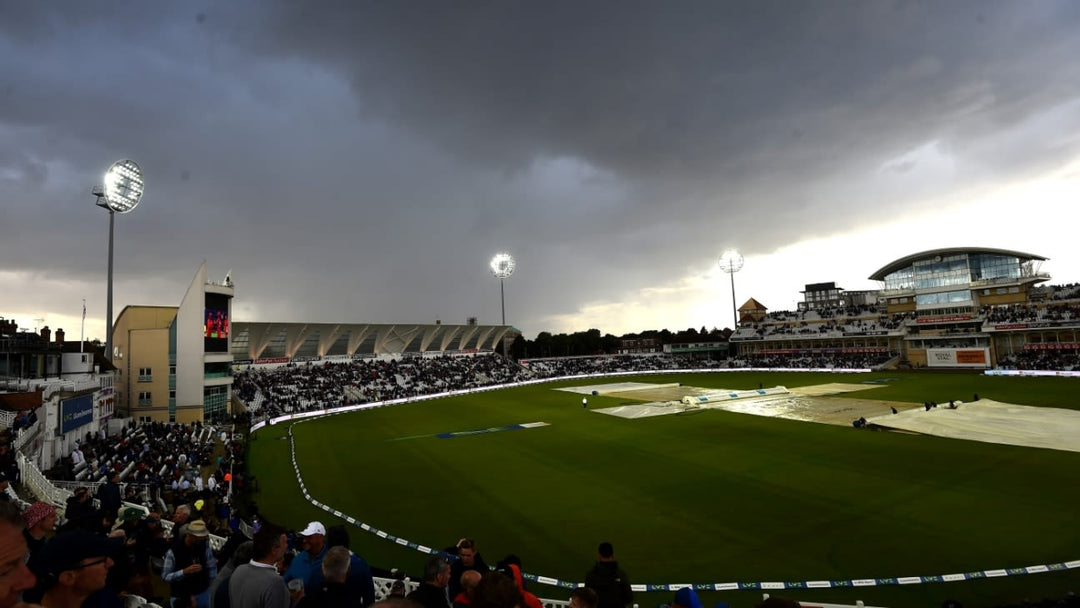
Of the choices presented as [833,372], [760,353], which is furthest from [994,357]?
[760,353]

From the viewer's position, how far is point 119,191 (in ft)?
108

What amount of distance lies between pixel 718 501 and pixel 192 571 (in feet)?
50.9

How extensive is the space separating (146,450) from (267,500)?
9.74 metres

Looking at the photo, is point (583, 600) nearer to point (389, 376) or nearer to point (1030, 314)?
point (389, 376)

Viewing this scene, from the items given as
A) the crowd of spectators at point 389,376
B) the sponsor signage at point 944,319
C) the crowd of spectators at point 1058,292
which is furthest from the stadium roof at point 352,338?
the crowd of spectators at point 1058,292

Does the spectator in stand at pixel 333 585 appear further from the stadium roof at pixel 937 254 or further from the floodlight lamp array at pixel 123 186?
the stadium roof at pixel 937 254

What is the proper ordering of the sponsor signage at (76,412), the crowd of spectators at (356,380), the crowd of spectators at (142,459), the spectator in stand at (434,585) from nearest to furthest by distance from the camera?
1. the spectator in stand at (434,585)
2. the crowd of spectators at (142,459)
3. the sponsor signage at (76,412)
4. the crowd of spectators at (356,380)

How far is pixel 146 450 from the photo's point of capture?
24.4 metres

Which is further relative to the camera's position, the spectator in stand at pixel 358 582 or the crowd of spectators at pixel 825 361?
the crowd of spectators at pixel 825 361

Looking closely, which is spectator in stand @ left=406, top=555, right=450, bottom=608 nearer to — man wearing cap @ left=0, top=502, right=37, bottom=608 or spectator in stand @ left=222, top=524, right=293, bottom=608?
spectator in stand @ left=222, top=524, right=293, bottom=608

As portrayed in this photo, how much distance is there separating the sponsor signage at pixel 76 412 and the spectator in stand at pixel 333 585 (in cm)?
2964

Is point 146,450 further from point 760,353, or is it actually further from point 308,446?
point 760,353

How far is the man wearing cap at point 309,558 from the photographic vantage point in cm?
565

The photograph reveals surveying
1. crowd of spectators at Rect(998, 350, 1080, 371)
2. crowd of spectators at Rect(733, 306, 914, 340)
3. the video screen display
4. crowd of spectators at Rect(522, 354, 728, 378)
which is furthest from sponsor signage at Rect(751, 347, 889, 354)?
the video screen display
